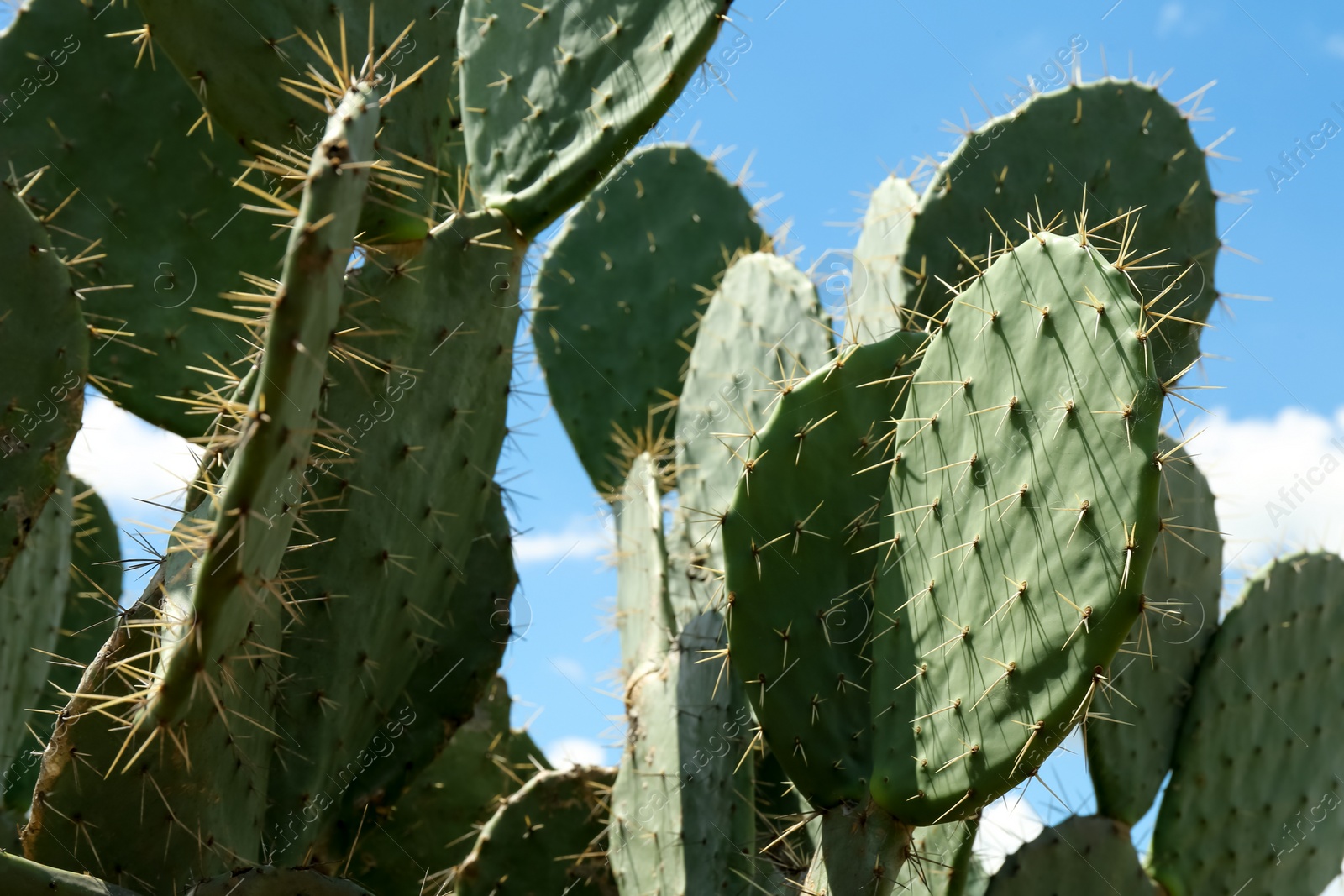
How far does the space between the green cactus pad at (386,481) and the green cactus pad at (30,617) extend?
1.70 ft

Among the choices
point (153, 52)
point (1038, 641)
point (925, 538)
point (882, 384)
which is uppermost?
point (153, 52)

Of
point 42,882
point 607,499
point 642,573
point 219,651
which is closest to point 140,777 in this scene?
point 42,882

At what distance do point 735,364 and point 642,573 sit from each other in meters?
0.48

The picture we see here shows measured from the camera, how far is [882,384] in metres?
1.67

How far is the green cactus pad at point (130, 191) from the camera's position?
2018 mm

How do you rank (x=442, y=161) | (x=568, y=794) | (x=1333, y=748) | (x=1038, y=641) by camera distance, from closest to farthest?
(x=1038, y=641)
(x=442, y=161)
(x=568, y=794)
(x=1333, y=748)

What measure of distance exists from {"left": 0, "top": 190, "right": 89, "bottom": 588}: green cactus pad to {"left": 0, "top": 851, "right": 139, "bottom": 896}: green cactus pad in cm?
A: 42

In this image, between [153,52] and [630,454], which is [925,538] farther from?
[153,52]

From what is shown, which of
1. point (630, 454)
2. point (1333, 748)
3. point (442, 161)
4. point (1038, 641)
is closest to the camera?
point (1038, 641)

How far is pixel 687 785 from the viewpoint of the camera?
75.0 inches

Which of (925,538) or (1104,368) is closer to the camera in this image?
(1104,368)

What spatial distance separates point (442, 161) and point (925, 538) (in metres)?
1.07

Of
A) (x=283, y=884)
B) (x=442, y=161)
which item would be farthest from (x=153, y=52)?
(x=283, y=884)

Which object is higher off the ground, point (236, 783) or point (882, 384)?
point (882, 384)
